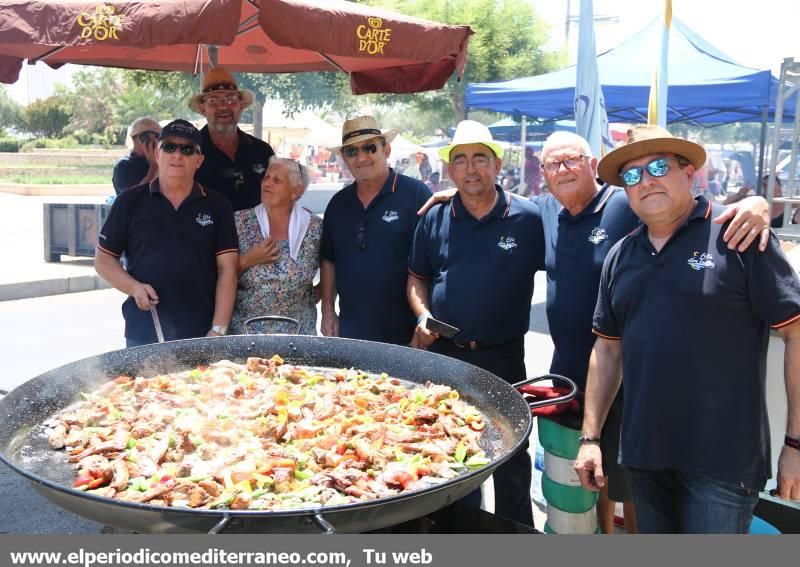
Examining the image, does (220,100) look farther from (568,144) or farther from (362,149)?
(568,144)

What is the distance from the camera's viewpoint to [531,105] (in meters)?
12.9

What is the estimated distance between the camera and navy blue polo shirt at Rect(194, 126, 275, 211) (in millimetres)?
5059

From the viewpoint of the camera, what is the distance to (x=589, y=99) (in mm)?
5910

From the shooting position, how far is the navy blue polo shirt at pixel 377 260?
4.31 meters

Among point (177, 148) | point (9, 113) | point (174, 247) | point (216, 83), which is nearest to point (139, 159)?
point (216, 83)

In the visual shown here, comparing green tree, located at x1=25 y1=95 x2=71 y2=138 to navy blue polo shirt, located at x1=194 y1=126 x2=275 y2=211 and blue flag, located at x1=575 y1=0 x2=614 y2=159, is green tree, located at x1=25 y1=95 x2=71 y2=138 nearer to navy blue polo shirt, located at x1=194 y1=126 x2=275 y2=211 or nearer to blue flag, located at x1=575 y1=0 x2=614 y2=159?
navy blue polo shirt, located at x1=194 y1=126 x2=275 y2=211

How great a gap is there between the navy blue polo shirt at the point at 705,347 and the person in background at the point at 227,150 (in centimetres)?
318

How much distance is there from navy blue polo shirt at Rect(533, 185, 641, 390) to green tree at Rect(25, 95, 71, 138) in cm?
5644

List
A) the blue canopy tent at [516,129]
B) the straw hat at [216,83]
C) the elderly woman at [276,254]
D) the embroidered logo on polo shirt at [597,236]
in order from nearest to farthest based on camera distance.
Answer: the embroidered logo on polo shirt at [597,236] < the elderly woman at [276,254] < the straw hat at [216,83] < the blue canopy tent at [516,129]

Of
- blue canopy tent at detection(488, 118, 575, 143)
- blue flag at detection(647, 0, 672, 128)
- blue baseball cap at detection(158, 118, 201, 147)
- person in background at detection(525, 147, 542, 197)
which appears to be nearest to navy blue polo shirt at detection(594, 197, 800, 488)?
blue baseball cap at detection(158, 118, 201, 147)

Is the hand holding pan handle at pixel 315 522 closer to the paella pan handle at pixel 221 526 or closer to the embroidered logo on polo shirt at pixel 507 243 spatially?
the paella pan handle at pixel 221 526

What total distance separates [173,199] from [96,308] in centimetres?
681

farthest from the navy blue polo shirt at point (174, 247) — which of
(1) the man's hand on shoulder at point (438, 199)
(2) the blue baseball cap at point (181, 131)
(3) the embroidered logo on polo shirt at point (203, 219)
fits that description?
(1) the man's hand on shoulder at point (438, 199)

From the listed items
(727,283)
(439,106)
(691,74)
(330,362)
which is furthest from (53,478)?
(439,106)
